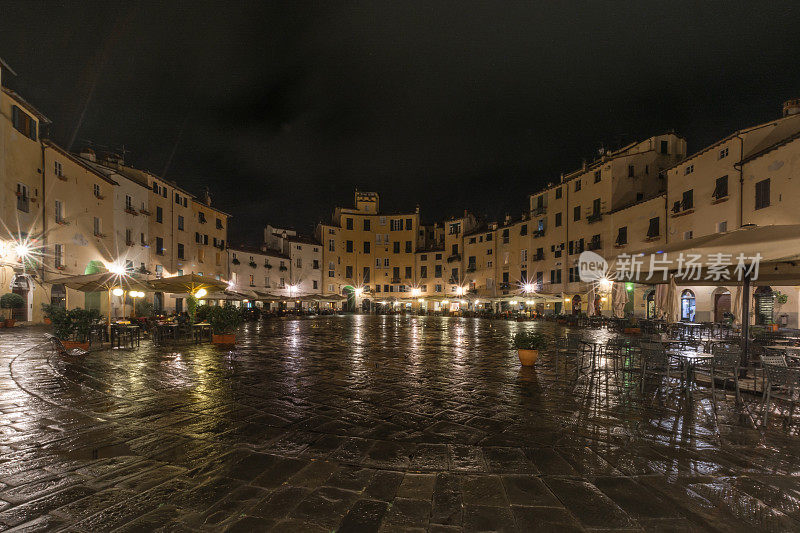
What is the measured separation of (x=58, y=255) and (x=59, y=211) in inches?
93.0

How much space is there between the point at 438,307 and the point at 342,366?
38.9 m

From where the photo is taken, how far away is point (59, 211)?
65.1ft

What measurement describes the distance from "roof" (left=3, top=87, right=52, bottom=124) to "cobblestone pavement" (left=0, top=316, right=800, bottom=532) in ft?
52.9

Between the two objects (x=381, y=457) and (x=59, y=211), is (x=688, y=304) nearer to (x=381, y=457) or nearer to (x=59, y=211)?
(x=381, y=457)

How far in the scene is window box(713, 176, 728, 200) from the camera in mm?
19144

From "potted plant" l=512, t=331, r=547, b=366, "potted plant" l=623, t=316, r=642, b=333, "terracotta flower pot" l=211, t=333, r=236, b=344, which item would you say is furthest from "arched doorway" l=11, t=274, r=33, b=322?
"potted plant" l=623, t=316, r=642, b=333

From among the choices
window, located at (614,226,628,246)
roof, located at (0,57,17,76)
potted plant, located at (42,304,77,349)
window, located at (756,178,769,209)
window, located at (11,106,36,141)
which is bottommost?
potted plant, located at (42,304,77,349)

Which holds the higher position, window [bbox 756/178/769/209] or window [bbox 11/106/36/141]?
window [bbox 11/106/36/141]

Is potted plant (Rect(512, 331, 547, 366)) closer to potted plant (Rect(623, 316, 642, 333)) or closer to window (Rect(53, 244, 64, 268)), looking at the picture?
potted plant (Rect(623, 316, 642, 333))

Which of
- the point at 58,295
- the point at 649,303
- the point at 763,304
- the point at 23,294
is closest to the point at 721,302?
the point at 763,304

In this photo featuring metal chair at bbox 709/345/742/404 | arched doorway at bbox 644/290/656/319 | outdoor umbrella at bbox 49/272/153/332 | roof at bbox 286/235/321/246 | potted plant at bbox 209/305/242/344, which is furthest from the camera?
roof at bbox 286/235/321/246

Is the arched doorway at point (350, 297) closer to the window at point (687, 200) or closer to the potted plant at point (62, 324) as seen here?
the window at point (687, 200)

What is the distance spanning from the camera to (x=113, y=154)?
26.8 m

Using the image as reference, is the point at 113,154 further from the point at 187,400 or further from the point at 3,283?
the point at 187,400
